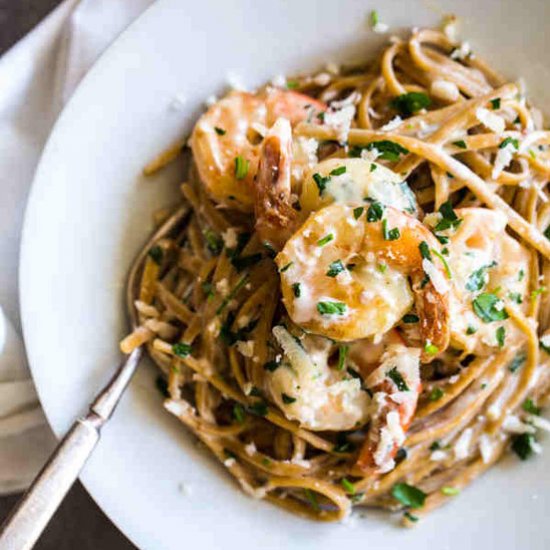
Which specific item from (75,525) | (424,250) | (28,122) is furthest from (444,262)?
(75,525)

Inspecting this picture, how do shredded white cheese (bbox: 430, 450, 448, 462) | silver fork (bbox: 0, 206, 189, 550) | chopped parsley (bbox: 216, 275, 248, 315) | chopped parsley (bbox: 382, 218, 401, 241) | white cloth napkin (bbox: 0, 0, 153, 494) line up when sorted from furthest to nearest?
1. white cloth napkin (bbox: 0, 0, 153, 494)
2. shredded white cheese (bbox: 430, 450, 448, 462)
3. chopped parsley (bbox: 216, 275, 248, 315)
4. silver fork (bbox: 0, 206, 189, 550)
5. chopped parsley (bbox: 382, 218, 401, 241)

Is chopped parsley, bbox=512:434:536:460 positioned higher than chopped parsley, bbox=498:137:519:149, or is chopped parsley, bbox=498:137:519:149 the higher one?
chopped parsley, bbox=498:137:519:149

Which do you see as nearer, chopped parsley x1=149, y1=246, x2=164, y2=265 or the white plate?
the white plate

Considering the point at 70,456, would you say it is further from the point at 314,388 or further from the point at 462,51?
the point at 462,51

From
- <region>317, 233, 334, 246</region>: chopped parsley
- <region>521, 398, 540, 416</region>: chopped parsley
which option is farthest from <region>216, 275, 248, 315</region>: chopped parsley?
<region>521, 398, 540, 416</region>: chopped parsley

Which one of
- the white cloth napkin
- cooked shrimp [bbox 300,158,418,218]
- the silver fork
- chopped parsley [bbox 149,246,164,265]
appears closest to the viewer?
cooked shrimp [bbox 300,158,418,218]

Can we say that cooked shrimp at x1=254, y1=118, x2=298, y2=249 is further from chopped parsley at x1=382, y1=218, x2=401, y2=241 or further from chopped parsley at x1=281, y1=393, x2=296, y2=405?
chopped parsley at x1=281, y1=393, x2=296, y2=405

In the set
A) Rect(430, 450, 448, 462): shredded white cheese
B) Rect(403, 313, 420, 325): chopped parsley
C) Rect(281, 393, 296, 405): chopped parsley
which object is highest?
Rect(403, 313, 420, 325): chopped parsley
